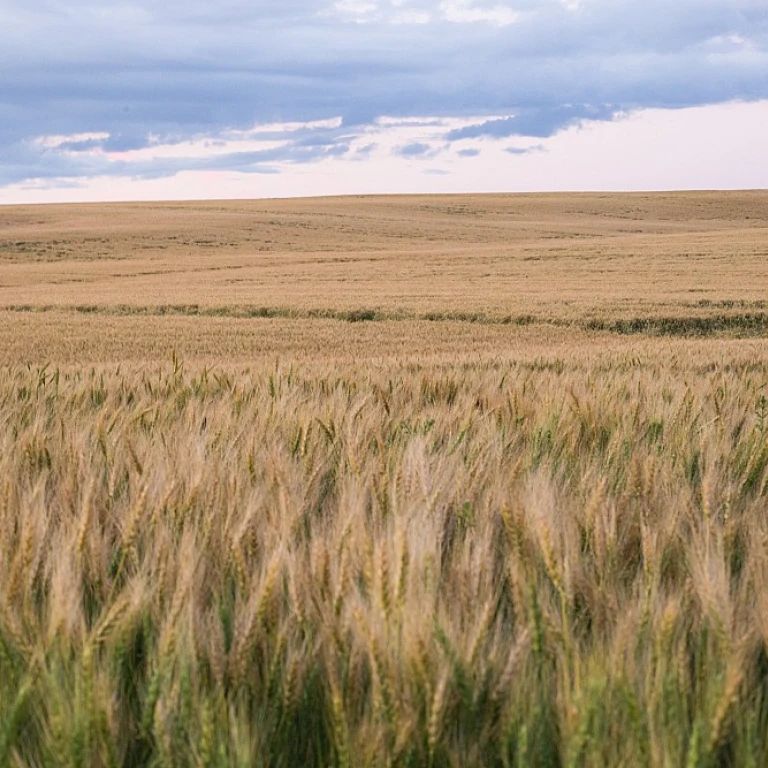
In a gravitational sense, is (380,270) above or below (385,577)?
below

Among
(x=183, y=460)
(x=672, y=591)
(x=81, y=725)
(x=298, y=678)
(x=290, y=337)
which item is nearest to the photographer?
(x=81, y=725)

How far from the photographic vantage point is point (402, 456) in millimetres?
2318

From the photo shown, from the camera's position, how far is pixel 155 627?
1336 mm

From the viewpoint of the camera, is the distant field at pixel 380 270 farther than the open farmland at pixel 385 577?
Yes

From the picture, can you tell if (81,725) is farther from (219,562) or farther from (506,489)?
(506,489)

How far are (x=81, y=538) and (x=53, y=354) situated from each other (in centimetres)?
992

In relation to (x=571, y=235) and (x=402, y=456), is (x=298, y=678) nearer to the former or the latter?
(x=402, y=456)

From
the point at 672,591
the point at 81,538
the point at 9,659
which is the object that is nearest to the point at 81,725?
the point at 9,659

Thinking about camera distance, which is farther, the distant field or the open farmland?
the distant field

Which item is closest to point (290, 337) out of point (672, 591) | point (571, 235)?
point (672, 591)

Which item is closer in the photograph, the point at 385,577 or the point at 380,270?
the point at 385,577

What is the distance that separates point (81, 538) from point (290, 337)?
11.5 meters

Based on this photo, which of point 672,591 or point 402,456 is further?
point 402,456

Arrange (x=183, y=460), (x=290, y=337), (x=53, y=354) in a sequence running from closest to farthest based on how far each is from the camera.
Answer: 1. (x=183, y=460)
2. (x=53, y=354)
3. (x=290, y=337)
